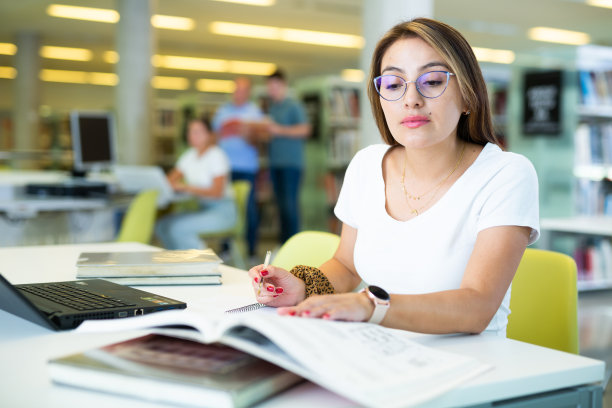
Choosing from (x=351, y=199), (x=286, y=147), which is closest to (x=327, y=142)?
(x=286, y=147)

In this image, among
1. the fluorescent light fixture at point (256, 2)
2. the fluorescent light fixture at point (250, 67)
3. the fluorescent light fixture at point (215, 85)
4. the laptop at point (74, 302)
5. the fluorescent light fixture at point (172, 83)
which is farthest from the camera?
the fluorescent light fixture at point (215, 85)

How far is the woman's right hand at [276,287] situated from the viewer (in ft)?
3.84

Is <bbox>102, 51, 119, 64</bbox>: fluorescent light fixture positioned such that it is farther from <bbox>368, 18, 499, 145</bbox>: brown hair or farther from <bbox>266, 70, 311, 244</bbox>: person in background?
<bbox>368, 18, 499, 145</bbox>: brown hair

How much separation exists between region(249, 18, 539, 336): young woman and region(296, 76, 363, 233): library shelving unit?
5.74 metres

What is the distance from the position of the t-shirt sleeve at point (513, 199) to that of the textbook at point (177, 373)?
22.4 inches

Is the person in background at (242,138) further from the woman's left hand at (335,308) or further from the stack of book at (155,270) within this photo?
the woman's left hand at (335,308)

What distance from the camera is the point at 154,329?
0.82 metres

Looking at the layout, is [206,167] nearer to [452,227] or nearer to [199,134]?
[199,134]

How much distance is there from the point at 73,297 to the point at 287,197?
4.94 metres

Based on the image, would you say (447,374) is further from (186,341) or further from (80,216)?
(80,216)

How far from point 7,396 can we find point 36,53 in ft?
37.0

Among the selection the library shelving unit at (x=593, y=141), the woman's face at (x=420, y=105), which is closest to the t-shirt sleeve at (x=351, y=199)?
the woman's face at (x=420, y=105)

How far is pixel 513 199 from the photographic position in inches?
47.6

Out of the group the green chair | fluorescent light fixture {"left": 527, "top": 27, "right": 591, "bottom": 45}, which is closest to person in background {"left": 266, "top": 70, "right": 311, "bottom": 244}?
the green chair
